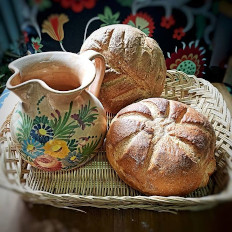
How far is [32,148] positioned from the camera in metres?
0.56

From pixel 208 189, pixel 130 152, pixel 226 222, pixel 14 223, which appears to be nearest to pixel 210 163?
pixel 208 189

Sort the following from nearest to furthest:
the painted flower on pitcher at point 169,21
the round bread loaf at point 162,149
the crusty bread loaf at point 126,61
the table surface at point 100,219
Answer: the table surface at point 100,219 < the painted flower on pitcher at point 169,21 < the round bread loaf at point 162,149 < the crusty bread loaf at point 126,61

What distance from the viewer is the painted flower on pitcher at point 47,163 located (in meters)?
0.57

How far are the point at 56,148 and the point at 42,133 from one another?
4 cm

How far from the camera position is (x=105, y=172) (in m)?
0.66

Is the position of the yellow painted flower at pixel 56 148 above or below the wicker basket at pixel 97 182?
above

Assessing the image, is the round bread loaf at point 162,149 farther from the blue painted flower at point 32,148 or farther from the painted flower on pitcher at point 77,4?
the painted flower on pitcher at point 77,4

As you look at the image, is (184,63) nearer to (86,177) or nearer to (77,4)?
(86,177)

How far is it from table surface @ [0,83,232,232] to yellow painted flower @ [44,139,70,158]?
0.11 meters

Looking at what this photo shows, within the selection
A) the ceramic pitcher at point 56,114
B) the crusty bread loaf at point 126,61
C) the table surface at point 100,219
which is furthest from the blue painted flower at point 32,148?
the crusty bread loaf at point 126,61

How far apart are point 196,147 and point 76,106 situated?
0.26m

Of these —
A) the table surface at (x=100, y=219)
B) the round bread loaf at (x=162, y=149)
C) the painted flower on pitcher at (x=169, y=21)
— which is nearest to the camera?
the table surface at (x=100, y=219)

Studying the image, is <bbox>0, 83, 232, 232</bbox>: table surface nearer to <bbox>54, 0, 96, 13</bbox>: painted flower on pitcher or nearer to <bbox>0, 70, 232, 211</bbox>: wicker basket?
<bbox>0, 70, 232, 211</bbox>: wicker basket

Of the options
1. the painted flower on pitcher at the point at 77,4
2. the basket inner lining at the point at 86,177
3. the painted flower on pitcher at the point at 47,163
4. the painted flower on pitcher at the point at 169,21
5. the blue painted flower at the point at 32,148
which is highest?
the painted flower on pitcher at the point at 77,4
